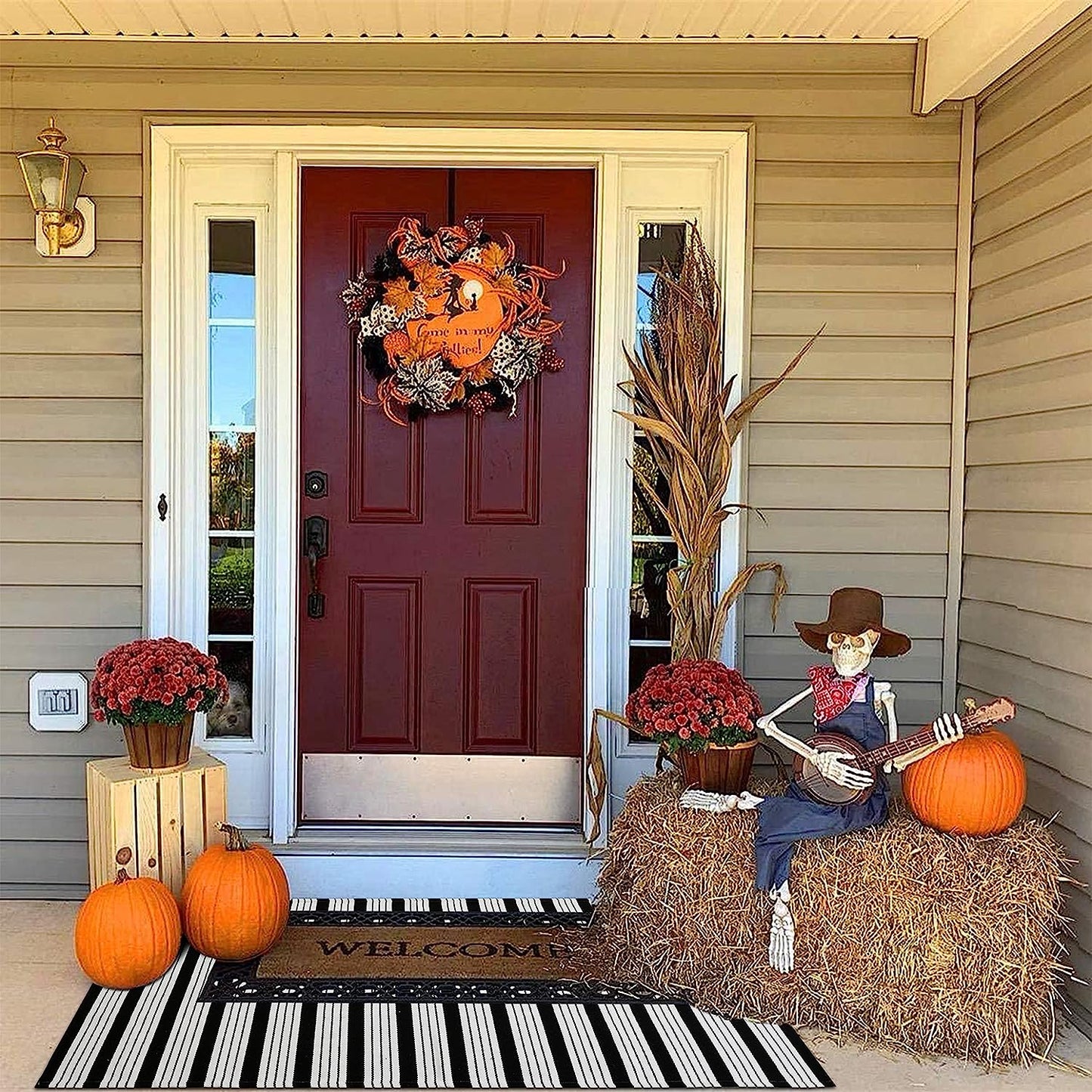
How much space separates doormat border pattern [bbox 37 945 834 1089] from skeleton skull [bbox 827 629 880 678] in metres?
0.84

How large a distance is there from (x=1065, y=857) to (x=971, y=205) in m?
1.82

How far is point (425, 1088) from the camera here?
244cm

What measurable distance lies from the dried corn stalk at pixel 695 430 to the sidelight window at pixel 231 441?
1149mm

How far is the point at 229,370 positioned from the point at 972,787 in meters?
2.34

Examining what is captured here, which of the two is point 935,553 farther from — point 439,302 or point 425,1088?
point 425,1088

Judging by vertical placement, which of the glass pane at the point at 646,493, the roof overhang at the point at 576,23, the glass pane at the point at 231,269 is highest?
the roof overhang at the point at 576,23

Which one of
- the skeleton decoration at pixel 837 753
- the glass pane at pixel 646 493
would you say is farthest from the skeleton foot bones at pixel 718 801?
the glass pane at pixel 646 493

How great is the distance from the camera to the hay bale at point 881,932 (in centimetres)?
261

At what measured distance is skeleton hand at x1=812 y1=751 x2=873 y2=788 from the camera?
2725 millimetres

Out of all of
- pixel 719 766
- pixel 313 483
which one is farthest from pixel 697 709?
pixel 313 483

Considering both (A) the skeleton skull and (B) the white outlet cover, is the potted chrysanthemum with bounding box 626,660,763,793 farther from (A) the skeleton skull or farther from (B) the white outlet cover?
(B) the white outlet cover

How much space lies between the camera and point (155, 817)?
3111 millimetres

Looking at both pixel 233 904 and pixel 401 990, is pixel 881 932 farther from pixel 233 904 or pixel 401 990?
pixel 233 904

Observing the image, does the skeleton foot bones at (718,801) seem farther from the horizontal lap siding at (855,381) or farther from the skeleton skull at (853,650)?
the horizontal lap siding at (855,381)
